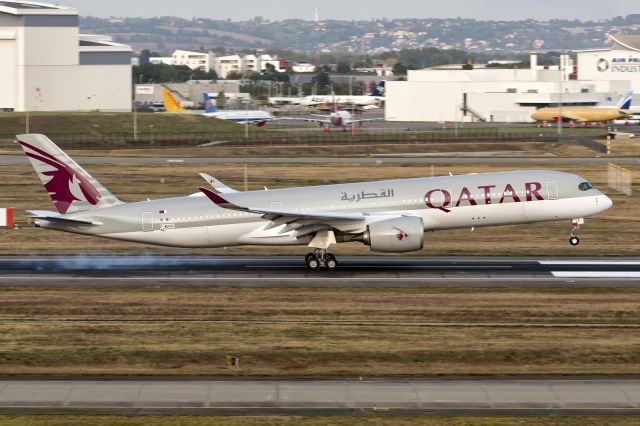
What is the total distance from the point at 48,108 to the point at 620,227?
134650 mm

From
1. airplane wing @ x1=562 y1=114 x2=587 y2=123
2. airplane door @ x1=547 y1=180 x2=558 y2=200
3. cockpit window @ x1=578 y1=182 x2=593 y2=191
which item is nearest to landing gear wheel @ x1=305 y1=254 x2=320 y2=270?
airplane door @ x1=547 y1=180 x2=558 y2=200

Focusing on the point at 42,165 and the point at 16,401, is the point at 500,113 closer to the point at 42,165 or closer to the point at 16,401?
the point at 42,165

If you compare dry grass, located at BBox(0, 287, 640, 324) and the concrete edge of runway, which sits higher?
dry grass, located at BBox(0, 287, 640, 324)

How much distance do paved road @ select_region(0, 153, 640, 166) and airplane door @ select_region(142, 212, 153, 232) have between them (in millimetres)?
47254

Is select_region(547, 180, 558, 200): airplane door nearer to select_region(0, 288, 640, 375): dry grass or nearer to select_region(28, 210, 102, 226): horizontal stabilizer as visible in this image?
select_region(0, 288, 640, 375): dry grass

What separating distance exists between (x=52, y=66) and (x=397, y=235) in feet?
469

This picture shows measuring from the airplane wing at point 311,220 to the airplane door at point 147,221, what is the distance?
3.61 metres

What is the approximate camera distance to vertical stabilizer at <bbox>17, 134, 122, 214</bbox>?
4462 centimetres

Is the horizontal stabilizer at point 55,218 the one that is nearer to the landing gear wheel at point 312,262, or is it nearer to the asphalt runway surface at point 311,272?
the asphalt runway surface at point 311,272

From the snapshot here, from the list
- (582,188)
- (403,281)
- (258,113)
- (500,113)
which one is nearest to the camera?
(403,281)

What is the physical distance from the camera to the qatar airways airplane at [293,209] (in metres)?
45.0

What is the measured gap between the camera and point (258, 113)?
17500 cm

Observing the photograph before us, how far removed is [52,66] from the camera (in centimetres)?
17600

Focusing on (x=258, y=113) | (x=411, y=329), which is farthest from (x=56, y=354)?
(x=258, y=113)
